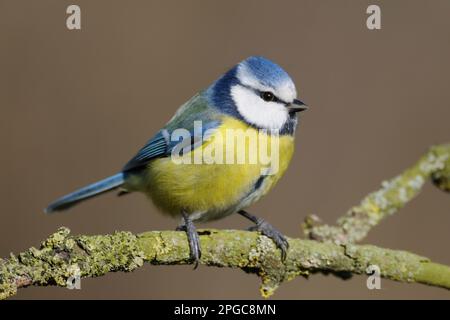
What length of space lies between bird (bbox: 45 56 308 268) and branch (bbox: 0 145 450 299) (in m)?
0.24

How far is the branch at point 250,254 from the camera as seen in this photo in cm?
183

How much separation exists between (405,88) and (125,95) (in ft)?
6.58

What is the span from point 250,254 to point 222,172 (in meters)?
0.50

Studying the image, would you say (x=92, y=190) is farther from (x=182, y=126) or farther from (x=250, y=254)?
(x=250, y=254)

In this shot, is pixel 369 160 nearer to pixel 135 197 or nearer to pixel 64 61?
pixel 135 197

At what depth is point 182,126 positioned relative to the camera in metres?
2.97

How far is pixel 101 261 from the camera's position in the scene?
1.94 m

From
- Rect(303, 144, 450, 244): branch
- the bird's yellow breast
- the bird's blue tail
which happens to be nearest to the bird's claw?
the bird's yellow breast

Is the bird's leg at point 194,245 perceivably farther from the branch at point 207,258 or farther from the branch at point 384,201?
the branch at point 384,201

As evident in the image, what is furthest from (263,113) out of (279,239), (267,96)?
(279,239)

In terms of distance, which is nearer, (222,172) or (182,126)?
(222,172)

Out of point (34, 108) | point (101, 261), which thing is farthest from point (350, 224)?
point (34, 108)

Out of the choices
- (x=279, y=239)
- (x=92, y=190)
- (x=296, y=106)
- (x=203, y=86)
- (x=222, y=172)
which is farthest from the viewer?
(x=203, y=86)

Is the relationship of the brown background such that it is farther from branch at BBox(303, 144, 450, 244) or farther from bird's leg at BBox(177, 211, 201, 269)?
bird's leg at BBox(177, 211, 201, 269)
